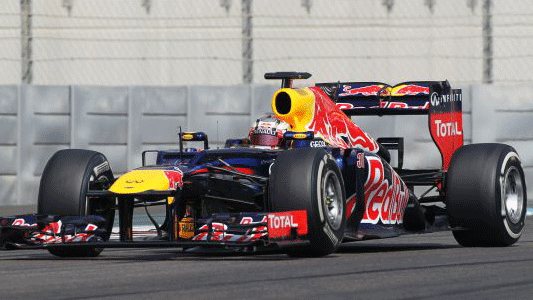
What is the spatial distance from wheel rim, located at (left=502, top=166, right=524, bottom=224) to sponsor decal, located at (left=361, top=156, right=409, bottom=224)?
1.00 metres

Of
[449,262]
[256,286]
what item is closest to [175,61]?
[449,262]

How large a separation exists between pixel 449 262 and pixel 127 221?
7.87 ft

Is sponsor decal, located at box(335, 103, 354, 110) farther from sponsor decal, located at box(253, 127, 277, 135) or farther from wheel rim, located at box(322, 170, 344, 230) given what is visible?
wheel rim, located at box(322, 170, 344, 230)

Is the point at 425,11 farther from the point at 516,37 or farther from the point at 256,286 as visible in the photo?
the point at 256,286

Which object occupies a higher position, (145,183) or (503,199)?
(145,183)

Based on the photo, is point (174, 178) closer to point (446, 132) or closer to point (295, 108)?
point (295, 108)

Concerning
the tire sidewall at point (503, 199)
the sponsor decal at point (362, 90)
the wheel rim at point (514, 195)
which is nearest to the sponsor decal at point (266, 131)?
the sponsor decal at point (362, 90)

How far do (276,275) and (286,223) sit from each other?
3.85 ft

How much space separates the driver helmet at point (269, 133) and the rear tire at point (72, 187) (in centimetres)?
138

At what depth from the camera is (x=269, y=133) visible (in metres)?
11.1

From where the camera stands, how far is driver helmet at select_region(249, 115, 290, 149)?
11055mm

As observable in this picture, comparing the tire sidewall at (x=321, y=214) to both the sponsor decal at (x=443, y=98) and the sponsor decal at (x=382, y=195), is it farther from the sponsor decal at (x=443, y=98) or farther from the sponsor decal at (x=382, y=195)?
the sponsor decal at (x=443, y=98)

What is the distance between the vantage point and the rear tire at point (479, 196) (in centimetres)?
1104

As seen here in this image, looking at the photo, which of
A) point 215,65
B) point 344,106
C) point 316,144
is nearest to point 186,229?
point 316,144
